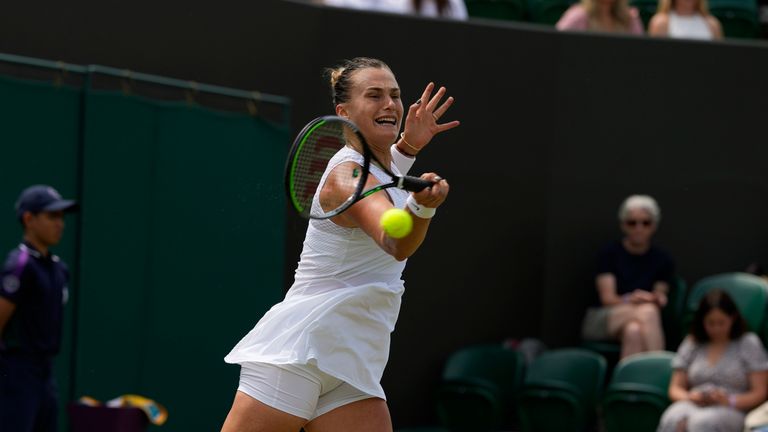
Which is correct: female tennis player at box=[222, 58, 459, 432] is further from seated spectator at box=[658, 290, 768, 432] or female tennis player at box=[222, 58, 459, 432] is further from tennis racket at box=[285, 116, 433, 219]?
seated spectator at box=[658, 290, 768, 432]

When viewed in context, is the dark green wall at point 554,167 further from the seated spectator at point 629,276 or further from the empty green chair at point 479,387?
the seated spectator at point 629,276

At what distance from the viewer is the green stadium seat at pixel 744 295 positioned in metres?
8.51

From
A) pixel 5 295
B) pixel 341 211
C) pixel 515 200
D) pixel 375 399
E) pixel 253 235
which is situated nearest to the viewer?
pixel 341 211

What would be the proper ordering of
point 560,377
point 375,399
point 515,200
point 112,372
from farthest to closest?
point 515,200 → point 560,377 → point 112,372 → point 375,399

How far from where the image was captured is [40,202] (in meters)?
6.26

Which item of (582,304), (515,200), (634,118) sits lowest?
(582,304)

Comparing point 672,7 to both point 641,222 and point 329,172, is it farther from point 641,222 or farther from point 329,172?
point 329,172

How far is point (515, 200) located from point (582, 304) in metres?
0.87

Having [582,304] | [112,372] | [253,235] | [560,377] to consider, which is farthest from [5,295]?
[582,304]

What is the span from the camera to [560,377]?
28.2ft

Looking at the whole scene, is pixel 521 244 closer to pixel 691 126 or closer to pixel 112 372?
pixel 691 126

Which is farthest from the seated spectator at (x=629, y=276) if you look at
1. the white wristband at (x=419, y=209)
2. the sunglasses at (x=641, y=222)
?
the white wristband at (x=419, y=209)

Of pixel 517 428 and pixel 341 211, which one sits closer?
pixel 341 211

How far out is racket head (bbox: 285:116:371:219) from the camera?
12.0ft
